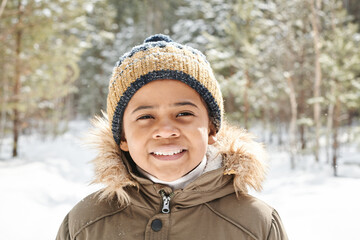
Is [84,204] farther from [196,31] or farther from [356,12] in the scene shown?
[356,12]

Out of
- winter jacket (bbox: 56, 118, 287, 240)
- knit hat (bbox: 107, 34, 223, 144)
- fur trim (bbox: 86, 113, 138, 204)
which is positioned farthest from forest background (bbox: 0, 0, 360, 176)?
fur trim (bbox: 86, 113, 138, 204)

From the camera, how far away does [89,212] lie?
5.36 ft

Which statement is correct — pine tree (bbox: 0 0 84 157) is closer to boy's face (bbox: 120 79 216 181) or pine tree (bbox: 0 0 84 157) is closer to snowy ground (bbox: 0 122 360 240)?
snowy ground (bbox: 0 122 360 240)

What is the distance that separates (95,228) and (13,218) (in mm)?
3610

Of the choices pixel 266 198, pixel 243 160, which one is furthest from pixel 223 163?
pixel 266 198

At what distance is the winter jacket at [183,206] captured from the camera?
150 centimetres

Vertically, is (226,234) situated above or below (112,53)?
below

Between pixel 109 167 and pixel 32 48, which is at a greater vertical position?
pixel 32 48

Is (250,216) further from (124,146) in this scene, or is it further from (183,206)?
(124,146)

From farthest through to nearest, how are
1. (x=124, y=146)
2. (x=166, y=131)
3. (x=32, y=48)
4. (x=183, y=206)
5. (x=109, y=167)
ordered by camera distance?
1. (x=32, y=48)
2. (x=124, y=146)
3. (x=109, y=167)
4. (x=183, y=206)
5. (x=166, y=131)

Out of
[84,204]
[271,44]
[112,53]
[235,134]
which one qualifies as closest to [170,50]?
[235,134]

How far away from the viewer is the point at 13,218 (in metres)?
4.36

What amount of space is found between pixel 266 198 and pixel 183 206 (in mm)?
4525

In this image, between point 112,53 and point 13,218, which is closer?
point 13,218
